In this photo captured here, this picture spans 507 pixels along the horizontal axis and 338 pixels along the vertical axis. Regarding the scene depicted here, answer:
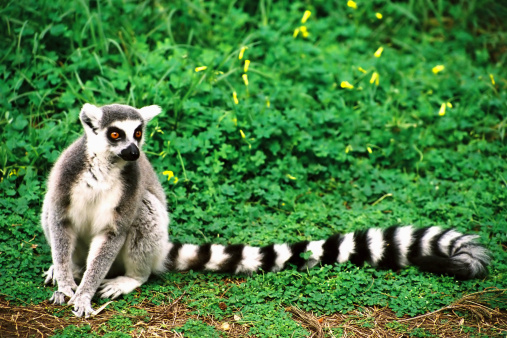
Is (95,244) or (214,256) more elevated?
(95,244)

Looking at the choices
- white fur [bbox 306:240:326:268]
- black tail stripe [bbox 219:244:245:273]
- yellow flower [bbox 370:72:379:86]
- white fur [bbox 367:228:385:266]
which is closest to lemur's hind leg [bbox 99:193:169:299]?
black tail stripe [bbox 219:244:245:273]

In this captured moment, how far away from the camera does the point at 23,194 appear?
4.44 m

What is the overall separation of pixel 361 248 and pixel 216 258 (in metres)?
1.07

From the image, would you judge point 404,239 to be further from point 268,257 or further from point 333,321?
point 268,257

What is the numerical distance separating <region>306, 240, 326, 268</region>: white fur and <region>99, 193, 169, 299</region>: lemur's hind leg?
3.50ft

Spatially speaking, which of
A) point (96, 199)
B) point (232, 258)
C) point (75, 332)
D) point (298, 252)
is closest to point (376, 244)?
point (298, 252)

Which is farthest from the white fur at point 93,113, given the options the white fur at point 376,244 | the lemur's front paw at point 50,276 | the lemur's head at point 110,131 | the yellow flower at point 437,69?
the yellow flower at point 437,69

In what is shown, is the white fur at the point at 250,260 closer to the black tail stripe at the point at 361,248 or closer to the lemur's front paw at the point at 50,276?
the black tail stripe at the point at 361,248

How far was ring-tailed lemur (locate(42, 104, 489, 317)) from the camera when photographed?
3508mm

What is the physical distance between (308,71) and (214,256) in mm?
2833

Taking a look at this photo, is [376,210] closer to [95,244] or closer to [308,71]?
[308,71]

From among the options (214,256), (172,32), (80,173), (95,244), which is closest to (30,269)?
(95,244)

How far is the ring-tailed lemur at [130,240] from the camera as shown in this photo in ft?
11.5

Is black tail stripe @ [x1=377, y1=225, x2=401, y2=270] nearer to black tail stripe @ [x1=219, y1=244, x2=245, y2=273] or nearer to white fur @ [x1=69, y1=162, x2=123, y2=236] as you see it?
black tail stripe @ [x1=219, y1=244, x2=245, y2=273]
